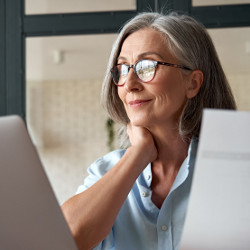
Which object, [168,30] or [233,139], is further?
[168,30]

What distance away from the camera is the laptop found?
68 cm

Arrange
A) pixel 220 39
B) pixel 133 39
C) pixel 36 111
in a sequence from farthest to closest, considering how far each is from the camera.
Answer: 1. pixel 36 111
2. pixel 220 39
3. pixel 133 39

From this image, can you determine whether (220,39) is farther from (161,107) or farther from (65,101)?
(65,101)

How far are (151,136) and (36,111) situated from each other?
200 inches

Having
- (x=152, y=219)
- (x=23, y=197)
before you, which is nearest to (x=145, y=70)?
(x=152, y=219)

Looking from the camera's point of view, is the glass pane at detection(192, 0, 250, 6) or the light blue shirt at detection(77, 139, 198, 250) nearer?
the light blue shirt at detection(77, 139, 198, 250)

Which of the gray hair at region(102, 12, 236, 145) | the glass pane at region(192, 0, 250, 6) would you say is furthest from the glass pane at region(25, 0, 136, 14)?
the gray hair at region(102, 12, 236, 145)

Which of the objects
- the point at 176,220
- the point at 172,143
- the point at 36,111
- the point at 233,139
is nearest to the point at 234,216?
the point at 233,139

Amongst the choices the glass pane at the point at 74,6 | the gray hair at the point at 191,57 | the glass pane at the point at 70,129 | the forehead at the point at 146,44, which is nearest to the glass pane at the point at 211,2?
the glass pane at the point at 74,6

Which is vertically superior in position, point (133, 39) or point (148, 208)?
point (133, 39)

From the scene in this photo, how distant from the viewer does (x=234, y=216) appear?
2.23 ft

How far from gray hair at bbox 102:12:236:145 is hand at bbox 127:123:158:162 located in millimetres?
105

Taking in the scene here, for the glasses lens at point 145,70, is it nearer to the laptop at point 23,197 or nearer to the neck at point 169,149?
the neck at point 169,149

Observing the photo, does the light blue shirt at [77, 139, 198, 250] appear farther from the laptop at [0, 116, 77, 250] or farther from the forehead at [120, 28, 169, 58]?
the laptop at [0, 116, 77, 250]
